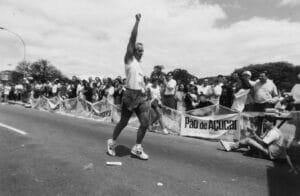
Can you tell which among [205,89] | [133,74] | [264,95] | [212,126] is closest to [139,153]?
[133,74]

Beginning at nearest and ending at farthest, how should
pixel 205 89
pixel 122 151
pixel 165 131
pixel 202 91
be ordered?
pixel 122 151 → pixel 165 131 → pixel 202 91 → pixel 205 89

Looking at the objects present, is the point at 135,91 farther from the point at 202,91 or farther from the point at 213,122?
the point at 202,91

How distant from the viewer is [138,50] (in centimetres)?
439

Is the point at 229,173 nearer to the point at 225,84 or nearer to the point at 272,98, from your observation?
the point at 272,98

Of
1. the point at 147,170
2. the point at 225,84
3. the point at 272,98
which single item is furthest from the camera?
the point at 225,84

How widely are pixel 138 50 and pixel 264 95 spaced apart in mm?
4163

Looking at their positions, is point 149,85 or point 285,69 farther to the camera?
point 285,69

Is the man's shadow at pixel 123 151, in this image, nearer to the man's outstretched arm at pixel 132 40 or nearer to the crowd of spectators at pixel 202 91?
the man's outstretched arm at pixel 132 40

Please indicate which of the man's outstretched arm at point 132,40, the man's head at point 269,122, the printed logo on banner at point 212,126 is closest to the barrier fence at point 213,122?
the printed logo on banner at point 212,126

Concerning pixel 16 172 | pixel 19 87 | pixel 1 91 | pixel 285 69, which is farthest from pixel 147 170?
pixel 285 69

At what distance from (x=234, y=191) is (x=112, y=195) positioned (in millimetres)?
1626

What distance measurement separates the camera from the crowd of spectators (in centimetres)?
681

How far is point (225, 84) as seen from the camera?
847cm

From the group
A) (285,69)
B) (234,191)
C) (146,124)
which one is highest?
(285,69)
